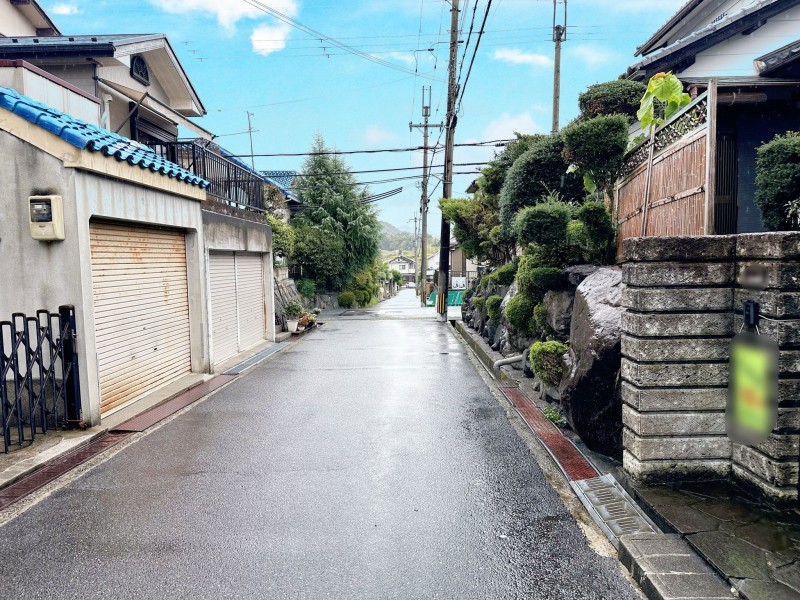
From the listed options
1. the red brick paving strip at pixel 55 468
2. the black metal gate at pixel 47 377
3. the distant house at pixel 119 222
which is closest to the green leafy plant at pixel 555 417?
the red brick paving strip at pixel 55 468

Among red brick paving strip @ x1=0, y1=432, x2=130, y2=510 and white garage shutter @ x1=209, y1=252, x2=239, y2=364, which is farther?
white garage shutter @ x1=209, y1=252, x2=239, y2=364

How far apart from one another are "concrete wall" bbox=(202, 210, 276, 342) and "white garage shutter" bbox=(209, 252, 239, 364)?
34 cm

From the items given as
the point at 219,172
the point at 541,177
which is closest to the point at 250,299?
the point at 219,172

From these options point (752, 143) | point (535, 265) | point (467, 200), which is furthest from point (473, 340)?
point (752, 143)

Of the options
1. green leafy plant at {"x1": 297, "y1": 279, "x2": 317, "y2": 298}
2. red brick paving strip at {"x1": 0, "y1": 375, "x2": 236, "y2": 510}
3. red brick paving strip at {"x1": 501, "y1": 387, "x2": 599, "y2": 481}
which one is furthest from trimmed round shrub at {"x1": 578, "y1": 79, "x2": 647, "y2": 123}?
green leafy plant at {"x1": 297, "y1": 279, "x2": 317, "y2": 298}

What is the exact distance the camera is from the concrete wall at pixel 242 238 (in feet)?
32.7

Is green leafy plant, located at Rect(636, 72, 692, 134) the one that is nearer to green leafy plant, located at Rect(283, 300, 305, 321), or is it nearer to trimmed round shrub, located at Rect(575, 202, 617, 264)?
trimmed round shrub, located at Rect(575, 202, 617, 264)

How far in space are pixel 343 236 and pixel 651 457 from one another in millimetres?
25389

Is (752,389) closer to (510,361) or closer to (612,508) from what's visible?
(612,508)

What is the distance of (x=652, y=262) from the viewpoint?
13.3 ft

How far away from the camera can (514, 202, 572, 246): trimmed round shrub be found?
7891mm

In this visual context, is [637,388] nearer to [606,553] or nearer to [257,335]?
[606,553]

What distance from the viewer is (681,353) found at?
4.05m

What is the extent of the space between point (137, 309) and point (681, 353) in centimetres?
697
